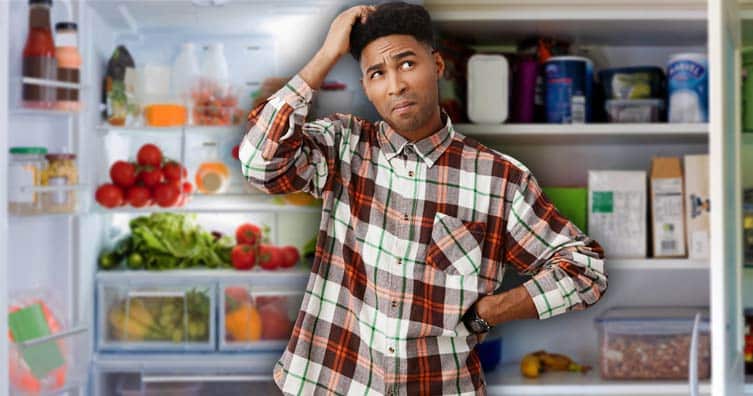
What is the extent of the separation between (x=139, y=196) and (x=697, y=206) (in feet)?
4.50

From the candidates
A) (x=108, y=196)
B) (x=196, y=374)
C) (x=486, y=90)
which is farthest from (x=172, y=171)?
(x=486, y=90)

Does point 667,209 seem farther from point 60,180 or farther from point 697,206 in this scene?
point 60,180

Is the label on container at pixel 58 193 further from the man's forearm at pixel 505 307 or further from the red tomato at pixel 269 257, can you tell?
the man's forearm at pixel 505 307

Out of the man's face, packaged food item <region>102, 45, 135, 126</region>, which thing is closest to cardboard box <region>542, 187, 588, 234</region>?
the man's face

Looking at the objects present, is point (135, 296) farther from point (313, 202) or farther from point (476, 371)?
point (476, 371)

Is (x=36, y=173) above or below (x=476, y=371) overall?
above

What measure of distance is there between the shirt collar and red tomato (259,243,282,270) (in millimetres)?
732

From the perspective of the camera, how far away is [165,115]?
2137 mm

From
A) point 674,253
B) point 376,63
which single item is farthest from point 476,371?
point 674,253

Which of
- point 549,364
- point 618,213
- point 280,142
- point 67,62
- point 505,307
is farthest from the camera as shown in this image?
point 549,364

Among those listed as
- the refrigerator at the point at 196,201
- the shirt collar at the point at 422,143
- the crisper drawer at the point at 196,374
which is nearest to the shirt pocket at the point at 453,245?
the shirt collar at the point at 422,143

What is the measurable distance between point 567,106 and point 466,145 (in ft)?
2.19

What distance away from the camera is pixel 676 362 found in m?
2.18

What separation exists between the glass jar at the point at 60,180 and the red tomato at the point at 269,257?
462 mm
